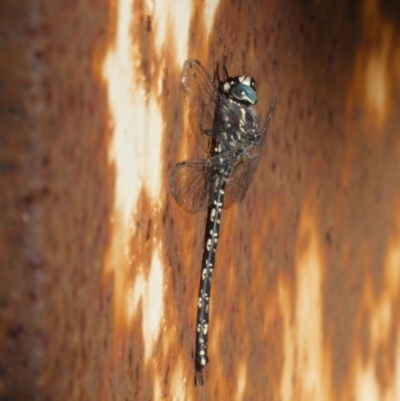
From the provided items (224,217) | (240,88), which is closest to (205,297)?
(224,217)

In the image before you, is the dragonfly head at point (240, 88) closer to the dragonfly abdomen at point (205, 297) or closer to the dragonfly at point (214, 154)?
the dragonfly at point (214, 154)

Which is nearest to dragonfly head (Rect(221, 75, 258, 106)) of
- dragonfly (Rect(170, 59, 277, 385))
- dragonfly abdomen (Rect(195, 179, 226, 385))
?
dragonfly (Rect(170, 59, 277, 385))

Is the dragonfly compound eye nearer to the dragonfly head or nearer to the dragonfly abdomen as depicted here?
the dragonfly head

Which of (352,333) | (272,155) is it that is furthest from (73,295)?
(352,333)

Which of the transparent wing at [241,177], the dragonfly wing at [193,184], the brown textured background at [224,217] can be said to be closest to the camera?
the brown textured background at [224,217]

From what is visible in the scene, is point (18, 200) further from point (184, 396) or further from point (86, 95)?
point (184, 396)

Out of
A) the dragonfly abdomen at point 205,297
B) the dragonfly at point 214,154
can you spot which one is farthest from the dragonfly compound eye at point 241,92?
the dragonfly abdomen at point 205,297

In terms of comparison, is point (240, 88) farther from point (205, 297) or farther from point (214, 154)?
point (205, 297)
